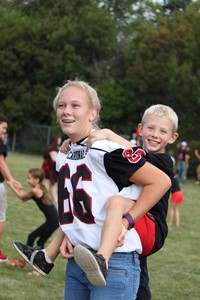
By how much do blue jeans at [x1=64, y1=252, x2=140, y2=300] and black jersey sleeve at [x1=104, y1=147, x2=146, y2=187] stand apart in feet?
1.36

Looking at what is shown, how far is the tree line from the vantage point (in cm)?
3747

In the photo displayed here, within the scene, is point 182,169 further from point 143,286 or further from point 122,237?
point 122,237

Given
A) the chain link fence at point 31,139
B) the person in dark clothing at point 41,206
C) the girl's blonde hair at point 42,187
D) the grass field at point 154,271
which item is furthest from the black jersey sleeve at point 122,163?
the chain link fence at point 31,139

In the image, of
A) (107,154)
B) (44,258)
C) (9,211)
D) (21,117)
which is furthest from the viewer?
(21,117)

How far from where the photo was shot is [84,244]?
320 cm

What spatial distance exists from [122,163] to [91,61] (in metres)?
41.4

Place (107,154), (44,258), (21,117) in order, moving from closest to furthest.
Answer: (107,154), (44,258), (21,117)

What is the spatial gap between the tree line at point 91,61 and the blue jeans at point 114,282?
109 feet

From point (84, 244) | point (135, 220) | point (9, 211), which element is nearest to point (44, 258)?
point (84, 244)

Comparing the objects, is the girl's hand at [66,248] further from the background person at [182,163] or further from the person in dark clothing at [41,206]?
the background person at [182,163]

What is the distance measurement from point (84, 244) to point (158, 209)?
67 cm

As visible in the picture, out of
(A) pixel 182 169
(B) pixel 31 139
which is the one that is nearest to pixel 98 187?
(A) pixel 182 169

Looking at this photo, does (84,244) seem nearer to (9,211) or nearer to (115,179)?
(115,179)

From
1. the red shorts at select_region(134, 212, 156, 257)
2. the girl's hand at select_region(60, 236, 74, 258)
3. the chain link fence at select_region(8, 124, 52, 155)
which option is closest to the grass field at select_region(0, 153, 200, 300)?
the girl's hand at select_region(60, 236, 74, 258)
